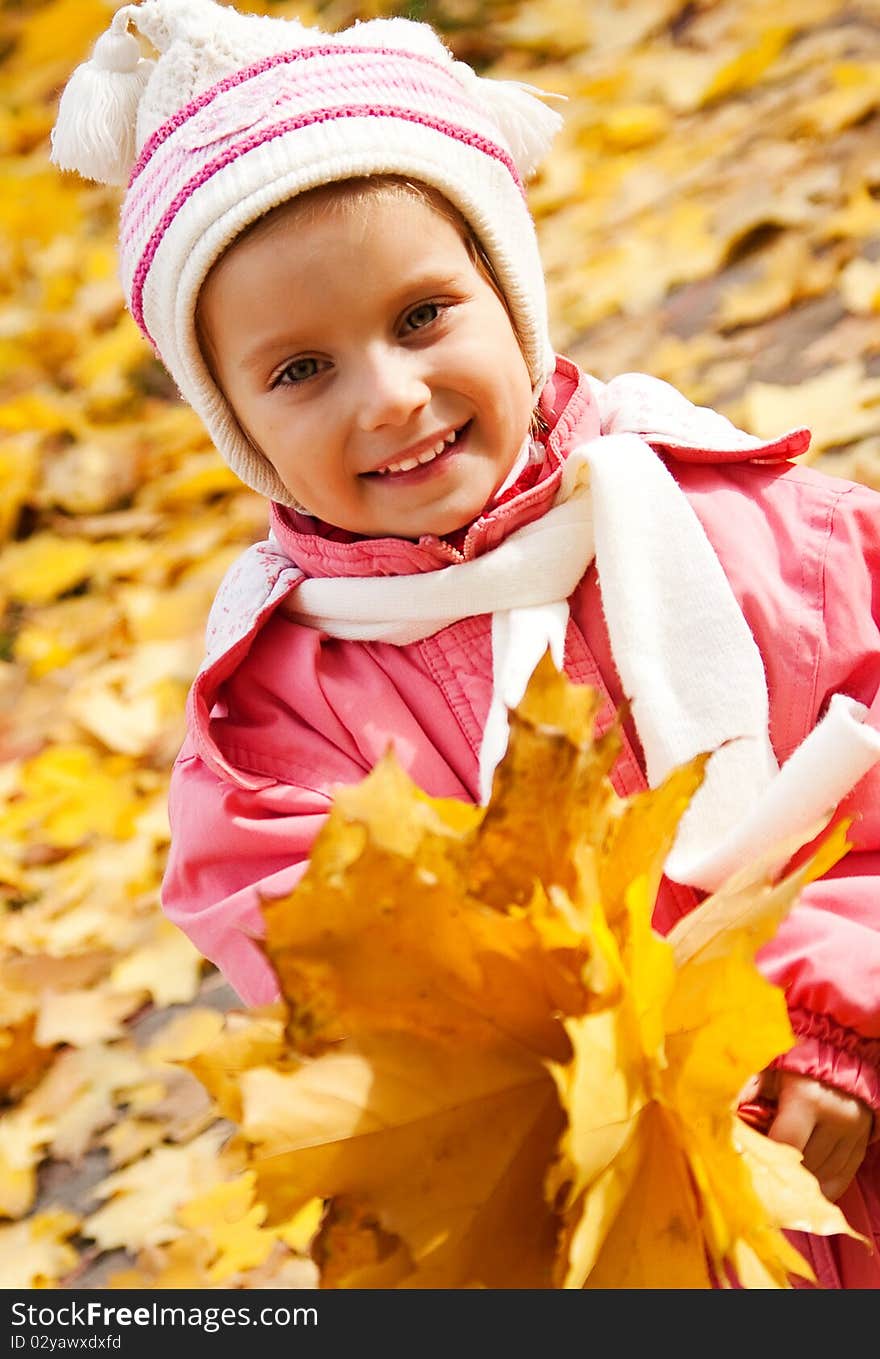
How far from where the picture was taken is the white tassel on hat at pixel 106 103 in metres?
1.45

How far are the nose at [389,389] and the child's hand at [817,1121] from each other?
0.63 metres

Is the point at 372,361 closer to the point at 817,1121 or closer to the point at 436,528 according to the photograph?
the point at 436,528

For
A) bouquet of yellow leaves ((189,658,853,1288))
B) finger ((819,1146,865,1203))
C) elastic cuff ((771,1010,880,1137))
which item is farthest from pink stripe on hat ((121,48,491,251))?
finger ((819,1146,865,1203))

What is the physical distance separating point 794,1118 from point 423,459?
24.9 inches

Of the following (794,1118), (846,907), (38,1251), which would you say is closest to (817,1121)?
(794,1118)

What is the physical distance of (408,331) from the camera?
1.31m

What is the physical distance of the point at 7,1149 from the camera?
6.63 ft

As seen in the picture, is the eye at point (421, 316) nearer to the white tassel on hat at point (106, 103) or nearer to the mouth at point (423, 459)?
the mouth at point (423, 459)

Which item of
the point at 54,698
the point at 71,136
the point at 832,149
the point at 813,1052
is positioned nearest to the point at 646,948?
the point at 813,1052

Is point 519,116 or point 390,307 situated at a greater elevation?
point 519,116

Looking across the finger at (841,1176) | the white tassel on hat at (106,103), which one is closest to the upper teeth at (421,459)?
the white tassel on hat at (106,103)

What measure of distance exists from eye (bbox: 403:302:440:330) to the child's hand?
2.27 feet

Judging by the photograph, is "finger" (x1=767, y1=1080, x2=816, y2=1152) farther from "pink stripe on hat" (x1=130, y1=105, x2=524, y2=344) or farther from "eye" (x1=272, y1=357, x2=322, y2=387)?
"pink stripe on hat" (x1=130, y1=105, x2=524, y2=344)

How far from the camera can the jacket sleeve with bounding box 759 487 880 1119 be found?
1.25 m
